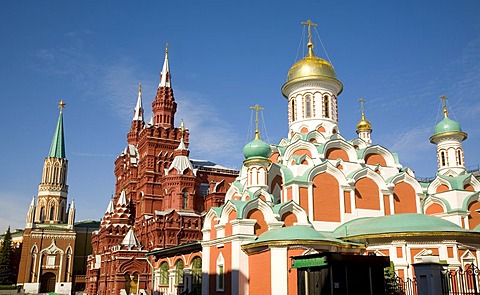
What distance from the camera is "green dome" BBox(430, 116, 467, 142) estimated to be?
86.0 feet

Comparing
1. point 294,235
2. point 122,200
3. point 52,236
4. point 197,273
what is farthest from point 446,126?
point 52,236

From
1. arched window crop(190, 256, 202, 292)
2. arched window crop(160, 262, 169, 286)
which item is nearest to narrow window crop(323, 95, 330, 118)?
arched window crop(190, 256, 202, 292)

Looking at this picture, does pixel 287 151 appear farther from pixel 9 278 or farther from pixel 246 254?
pixel 9 278

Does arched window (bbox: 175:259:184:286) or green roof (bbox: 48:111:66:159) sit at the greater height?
green roof (bbox: 48:111:66:159)

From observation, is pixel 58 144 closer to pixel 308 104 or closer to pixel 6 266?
pixel 6 266

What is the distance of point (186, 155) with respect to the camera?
3675 centimetres

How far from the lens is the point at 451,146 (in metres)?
26.4

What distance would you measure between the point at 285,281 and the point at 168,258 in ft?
41.9

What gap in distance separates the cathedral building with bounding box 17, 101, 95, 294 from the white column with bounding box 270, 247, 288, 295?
41.4 m

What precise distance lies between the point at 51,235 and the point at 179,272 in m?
32.6

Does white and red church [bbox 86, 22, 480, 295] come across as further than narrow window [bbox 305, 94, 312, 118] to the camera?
No

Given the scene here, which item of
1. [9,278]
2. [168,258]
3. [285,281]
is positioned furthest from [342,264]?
[9,278]

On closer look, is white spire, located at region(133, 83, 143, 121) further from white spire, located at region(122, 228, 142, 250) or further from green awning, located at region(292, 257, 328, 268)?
green awning, located at region(292, 257, 328, 268)

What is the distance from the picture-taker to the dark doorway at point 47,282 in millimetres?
53219
